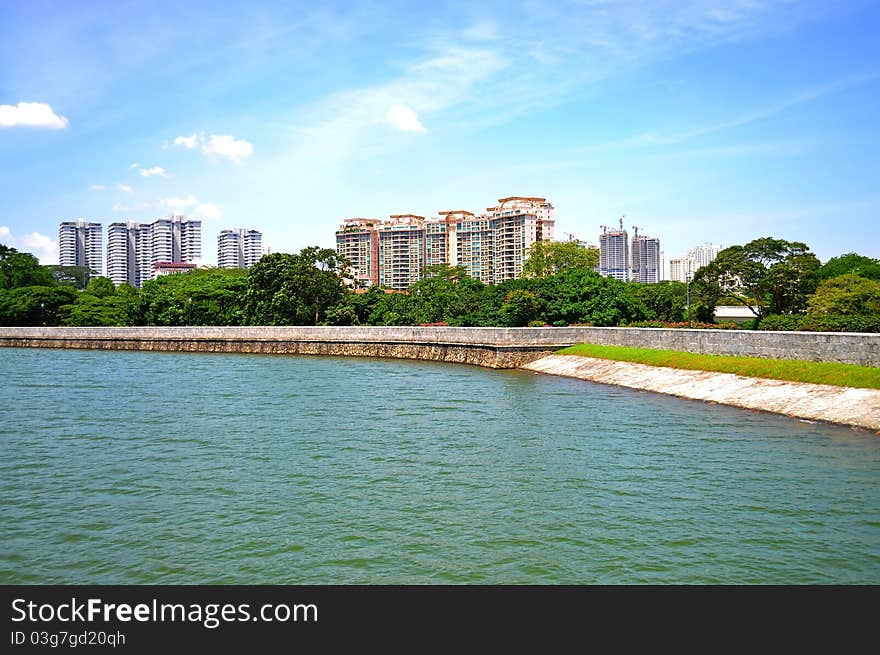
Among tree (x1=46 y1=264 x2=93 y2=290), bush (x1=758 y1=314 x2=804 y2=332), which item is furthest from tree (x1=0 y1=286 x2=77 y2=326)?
tree (x1=46 y1=264 x2=93 y2=290)

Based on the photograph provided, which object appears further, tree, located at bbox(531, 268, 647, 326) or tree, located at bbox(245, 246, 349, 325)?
tree, located at bbox(245, 246, 349, 325)

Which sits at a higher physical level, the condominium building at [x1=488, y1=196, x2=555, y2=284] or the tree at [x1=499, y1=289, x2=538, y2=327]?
→ the condominium building at [x1=488, y1=196, x2=555, y2=284]

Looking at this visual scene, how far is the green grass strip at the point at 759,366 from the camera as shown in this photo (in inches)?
912

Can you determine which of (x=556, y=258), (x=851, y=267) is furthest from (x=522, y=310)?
(x=556, y=258)

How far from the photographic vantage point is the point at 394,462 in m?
16.5

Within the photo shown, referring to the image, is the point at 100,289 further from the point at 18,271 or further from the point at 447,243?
the point at 447,243

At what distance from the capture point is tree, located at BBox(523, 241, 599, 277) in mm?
117750

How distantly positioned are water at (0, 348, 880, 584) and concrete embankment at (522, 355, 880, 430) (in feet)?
3.53

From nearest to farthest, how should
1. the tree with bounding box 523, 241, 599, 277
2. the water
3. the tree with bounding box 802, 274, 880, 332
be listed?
the water
the tree with bounding box 802, 274, 880, 332
the tree with bounding box 523, 241, 599, 277

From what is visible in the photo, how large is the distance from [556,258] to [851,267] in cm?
5105

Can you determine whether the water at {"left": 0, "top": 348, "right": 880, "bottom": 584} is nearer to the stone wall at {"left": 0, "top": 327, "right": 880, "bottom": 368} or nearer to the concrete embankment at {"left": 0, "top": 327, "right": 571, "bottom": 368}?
the stone wall at {"left": 0, "top": 327, "right": 880, "bottom": 368}

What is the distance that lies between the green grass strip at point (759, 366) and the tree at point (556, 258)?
78394 millimetres
